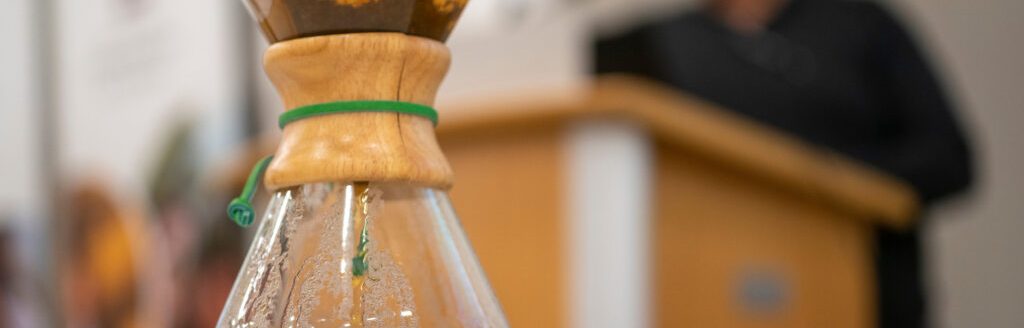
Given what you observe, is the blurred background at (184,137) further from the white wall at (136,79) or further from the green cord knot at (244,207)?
the green cord knot at (244,207)

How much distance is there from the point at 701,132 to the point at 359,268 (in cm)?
111

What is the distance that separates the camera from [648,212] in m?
1.43

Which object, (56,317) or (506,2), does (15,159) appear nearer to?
(56,317)

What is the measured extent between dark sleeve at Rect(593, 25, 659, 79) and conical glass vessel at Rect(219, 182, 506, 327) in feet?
6.76

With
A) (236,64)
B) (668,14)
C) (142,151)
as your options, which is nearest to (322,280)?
(668,14)

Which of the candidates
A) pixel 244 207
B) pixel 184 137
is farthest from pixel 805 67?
pixel 244 207

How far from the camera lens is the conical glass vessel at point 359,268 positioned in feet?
1.28

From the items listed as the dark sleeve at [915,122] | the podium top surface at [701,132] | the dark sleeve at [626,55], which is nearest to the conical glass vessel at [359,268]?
the podium top surface at [701,132]

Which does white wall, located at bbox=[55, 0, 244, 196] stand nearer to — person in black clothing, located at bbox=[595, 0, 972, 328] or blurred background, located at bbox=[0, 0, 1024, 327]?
blurred background, located at bbox=[0, 0, 1024, 327]

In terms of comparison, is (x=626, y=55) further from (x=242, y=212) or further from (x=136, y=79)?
(x=242, y=212)

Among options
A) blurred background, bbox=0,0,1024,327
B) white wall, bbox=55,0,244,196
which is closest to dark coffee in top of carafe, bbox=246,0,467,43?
blurred background, bbox=0,0,1024,327

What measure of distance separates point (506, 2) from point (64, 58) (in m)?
1.24

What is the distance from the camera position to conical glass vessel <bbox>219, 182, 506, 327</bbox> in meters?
0.39

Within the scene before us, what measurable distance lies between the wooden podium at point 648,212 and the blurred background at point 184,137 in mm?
956
